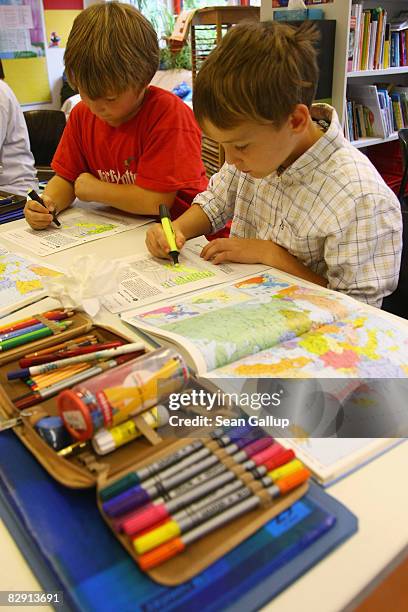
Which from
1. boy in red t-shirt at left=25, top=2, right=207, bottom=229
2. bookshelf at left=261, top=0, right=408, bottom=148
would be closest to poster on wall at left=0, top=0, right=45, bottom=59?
bookshelf at left=261, top=0, right=408, bottom=148

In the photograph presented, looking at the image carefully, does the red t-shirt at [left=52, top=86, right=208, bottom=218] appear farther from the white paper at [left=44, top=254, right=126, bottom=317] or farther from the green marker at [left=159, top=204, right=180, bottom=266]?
the white paper at [left=44, top=254, right=126, bottom=317]

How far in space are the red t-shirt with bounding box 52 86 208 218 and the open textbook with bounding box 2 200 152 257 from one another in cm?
9

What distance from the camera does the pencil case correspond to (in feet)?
1.36

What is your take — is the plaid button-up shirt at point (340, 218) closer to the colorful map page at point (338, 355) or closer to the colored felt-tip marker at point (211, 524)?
the colorful map page at point (338, 355)

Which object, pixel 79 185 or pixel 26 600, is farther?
pixel 79 185

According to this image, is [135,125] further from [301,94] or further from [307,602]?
[307,602]

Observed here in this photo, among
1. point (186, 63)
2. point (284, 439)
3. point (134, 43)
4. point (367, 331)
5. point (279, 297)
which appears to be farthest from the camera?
point (186, 63)

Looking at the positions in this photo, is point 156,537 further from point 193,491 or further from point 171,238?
point 171,238

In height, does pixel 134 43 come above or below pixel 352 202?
above

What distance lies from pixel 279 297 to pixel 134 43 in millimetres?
699

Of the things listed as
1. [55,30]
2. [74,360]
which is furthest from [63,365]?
[55,30]

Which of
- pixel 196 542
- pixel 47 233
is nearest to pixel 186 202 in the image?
pixel 47 233

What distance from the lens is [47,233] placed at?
1.23 meters

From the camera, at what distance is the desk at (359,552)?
41 cm
